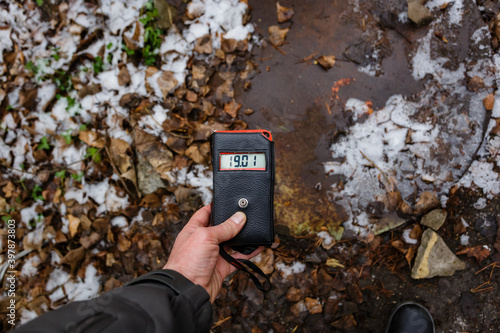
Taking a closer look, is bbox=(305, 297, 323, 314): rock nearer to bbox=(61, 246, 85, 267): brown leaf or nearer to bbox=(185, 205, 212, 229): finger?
bbox=(185, 205, 212, 229): finger

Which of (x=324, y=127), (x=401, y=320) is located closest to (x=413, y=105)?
(x=324, y=127)

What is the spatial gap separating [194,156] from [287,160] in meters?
0.61

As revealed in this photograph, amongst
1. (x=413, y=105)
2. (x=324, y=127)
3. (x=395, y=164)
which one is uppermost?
(x=413, y=105)

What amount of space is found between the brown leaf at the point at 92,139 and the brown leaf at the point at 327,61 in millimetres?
1569

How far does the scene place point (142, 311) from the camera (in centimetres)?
115

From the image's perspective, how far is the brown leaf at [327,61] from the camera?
81.3 inches

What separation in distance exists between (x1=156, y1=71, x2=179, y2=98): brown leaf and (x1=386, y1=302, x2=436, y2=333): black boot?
2067 millimetres

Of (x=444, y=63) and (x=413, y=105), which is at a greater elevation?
(x=444, y=63)

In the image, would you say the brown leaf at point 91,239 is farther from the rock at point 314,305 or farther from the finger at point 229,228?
the rock at point 314,305

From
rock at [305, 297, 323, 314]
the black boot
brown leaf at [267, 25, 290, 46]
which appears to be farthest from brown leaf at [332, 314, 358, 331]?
brown leaf at [267, 25, 290, 46]

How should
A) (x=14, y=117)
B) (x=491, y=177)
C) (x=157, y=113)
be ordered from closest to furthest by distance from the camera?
1. (x=491, y=177)
2. (x=157, y=113)
3. (x=14, y=117)

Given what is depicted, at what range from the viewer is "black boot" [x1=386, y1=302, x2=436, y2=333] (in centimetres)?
201

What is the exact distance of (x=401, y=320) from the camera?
6.63ft

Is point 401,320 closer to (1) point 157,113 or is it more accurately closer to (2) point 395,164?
(2) point 395,164
